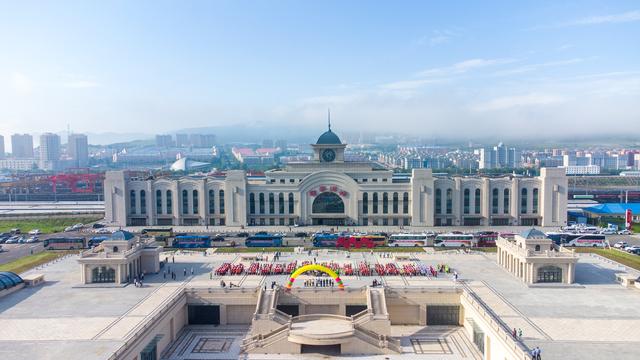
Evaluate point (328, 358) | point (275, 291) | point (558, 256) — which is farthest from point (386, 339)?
point (558, 256)

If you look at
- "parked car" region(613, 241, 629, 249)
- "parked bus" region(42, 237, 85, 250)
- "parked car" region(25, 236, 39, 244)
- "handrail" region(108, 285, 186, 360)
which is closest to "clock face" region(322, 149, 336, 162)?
"parked bus" region(42, 237, 85, 250)

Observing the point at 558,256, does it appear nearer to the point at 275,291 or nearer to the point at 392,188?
the point at 275,291

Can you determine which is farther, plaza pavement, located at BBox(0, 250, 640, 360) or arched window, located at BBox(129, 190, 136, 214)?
arched window, located at BBox(129, 190, 136, 214)

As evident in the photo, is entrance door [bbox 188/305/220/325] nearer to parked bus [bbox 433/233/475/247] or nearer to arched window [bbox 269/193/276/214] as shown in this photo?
parked bus [bbox 433/233/475/247]

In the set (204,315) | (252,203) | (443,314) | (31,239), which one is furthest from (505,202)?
(31,239)

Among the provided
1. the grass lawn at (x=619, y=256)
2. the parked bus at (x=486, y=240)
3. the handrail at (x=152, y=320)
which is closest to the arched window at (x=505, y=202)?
the parked bus at (x=486, y=240)

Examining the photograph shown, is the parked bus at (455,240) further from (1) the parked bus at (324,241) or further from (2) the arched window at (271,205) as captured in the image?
(2) the arched window at (271,205)

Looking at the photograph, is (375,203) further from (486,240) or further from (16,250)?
(16,250)
